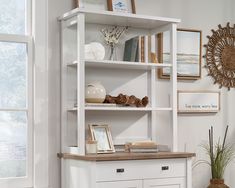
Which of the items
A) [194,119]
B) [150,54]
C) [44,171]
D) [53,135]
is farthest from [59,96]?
[194,119]

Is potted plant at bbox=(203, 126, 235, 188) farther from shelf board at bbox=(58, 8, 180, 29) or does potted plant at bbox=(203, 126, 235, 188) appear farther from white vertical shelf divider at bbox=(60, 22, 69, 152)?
white vertical shelf divider at bbox=(60, 22, 69, 152)

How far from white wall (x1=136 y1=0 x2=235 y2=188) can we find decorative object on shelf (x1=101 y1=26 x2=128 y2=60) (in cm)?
32

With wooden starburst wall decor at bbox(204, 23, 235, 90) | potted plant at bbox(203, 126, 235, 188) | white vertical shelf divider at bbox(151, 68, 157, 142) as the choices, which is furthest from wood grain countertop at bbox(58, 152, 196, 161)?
wooden starburst wall decor at bbox(204, 23, 235, 90)

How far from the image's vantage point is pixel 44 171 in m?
4.18

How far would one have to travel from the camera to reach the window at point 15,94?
13.4 ft

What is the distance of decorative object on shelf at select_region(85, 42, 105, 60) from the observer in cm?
418

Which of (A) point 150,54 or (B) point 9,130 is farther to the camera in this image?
(A) point 150,54

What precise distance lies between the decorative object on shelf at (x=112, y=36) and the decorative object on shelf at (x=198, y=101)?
2.69 feet

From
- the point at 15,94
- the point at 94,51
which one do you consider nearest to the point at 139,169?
the point at 94,51

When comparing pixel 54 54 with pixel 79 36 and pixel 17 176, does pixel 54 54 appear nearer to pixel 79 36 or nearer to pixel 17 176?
pixel 79 36

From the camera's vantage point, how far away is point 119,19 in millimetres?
4340

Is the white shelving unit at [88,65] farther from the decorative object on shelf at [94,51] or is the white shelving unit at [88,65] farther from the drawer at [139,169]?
the drawer at [139,169]

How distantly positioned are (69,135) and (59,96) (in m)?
0.33

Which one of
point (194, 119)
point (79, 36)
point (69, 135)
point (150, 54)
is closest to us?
point (79, 36)
